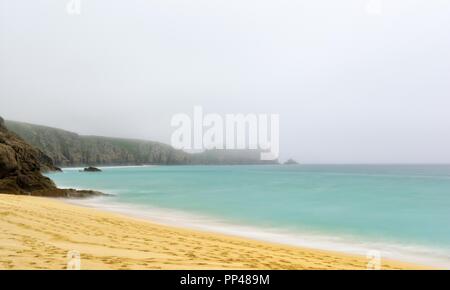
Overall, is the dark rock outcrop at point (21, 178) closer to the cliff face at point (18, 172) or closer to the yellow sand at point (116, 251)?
the cliff face at point (18, 172)

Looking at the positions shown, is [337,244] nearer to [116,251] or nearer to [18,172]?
[116,251]

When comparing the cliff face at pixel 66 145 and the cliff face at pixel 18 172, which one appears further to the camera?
the cliff face at pixel 66 145

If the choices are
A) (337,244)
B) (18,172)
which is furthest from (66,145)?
(337,244)

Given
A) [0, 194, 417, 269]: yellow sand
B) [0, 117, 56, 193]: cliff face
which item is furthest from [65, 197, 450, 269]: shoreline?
[0, 117, 56, 193]: cliff face

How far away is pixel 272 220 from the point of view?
886 inches

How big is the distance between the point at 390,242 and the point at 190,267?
1386 centimetres

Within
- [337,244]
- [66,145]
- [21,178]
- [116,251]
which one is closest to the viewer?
[116,251]

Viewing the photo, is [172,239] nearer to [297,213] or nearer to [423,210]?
[297,213]

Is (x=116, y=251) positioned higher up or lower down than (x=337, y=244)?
higher up

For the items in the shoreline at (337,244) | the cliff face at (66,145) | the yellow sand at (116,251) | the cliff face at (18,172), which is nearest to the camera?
the yellow sand at (116,251)

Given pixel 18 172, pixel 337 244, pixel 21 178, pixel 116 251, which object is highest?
pixel 18 172

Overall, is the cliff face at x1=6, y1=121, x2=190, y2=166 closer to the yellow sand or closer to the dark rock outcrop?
the dark rock outcrop

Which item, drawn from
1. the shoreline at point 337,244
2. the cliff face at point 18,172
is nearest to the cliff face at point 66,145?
the cliff face at point 18,172
